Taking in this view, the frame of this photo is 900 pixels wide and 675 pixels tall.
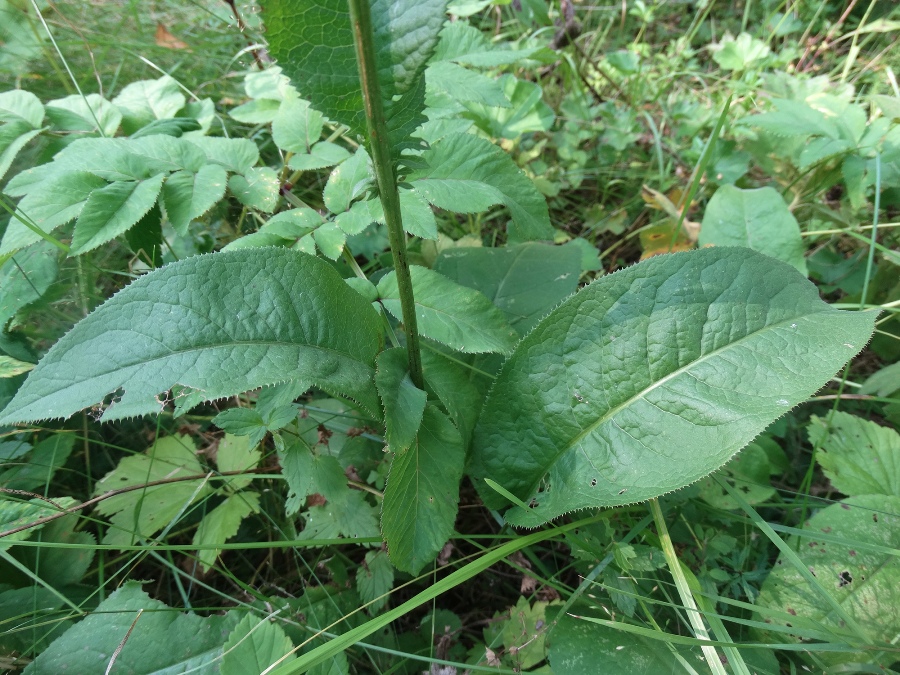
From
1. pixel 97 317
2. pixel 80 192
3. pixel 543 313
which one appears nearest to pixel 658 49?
pixel 543 313

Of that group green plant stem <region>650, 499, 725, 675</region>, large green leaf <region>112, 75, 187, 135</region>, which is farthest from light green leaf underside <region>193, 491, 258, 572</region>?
large green leaf <region>112, 75, 187, 135</region>

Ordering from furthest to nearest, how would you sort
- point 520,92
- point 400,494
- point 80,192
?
point 520,92, point 80,192, point 400,494

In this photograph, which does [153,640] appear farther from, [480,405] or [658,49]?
[658,49]

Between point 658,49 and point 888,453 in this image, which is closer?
point 888,453

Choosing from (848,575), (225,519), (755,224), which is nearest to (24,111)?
(225,519)

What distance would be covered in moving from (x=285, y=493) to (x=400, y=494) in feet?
1.81

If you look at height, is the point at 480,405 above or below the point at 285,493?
above

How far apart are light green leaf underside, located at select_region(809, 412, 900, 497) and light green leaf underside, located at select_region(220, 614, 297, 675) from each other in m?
1.31

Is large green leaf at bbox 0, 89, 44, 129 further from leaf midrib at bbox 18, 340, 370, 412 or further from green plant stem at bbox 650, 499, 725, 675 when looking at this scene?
green plant stem at bbox 650, 499, 725, 675

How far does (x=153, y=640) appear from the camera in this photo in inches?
42.7

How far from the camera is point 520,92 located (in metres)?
1.98

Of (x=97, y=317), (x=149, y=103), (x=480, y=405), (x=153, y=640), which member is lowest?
(x=153, y=640)

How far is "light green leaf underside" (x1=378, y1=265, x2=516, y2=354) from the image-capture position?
1121 millimetres

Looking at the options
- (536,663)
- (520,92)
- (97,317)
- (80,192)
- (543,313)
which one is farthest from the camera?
(520,92)
